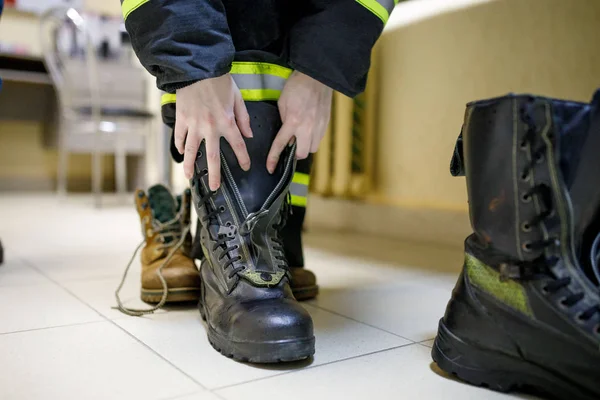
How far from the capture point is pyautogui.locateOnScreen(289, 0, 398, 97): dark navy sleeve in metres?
0.71

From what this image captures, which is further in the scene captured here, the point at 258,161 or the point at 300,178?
the point at 300,178

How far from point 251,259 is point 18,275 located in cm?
62

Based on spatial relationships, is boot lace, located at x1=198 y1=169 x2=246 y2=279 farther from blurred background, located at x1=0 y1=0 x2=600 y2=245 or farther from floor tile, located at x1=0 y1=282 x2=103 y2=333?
blurred background, located at x1=0 y1=0 x2=600 y2=245

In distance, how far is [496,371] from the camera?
540mm

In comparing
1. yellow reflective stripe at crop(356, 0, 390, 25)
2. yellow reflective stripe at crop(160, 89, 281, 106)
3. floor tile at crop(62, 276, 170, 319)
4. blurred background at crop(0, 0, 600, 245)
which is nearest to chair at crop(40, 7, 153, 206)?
blurred background at crop(0, 0, 600, 245)

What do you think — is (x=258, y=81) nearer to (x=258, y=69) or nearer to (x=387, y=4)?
(x=258, y=69)

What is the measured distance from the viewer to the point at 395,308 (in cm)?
89

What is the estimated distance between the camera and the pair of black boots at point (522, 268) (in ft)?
1.63

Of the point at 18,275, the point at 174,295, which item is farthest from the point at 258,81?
the point at 18,275

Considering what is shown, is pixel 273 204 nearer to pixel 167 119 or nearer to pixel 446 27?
pixel 167 119

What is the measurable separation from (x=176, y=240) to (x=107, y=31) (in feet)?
10.7

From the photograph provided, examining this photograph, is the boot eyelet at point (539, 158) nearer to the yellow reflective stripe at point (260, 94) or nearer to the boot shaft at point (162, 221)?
the yellow reflective stripe at point (260, 94)

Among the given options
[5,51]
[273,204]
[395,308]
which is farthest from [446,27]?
[5,51]

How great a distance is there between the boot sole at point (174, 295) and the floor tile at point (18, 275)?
0.93 feet
